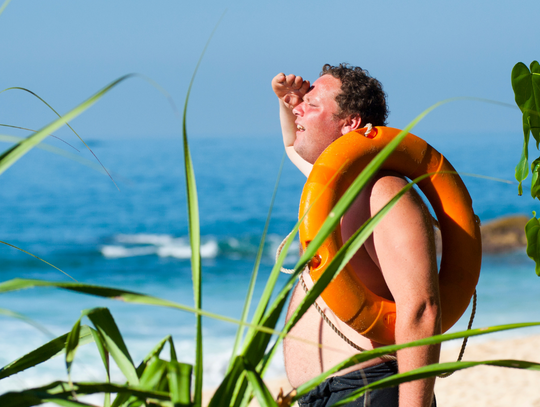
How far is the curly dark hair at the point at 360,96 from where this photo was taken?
66.9 inches

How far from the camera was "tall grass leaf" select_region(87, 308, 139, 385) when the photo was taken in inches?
31.9

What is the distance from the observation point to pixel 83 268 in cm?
1344

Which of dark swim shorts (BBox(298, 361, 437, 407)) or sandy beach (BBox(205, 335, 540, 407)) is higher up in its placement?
sandy beach (BBox(205, 335, 540, 407))

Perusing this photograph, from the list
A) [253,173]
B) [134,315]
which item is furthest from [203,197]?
[134,315]

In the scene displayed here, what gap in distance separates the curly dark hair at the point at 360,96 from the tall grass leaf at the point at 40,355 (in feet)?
3.49

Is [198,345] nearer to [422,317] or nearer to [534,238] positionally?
[422,317]

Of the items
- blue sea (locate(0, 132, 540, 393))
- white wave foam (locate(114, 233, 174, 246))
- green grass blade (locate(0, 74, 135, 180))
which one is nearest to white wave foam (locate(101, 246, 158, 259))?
blue sea (locate(0, 132, 540, 393))

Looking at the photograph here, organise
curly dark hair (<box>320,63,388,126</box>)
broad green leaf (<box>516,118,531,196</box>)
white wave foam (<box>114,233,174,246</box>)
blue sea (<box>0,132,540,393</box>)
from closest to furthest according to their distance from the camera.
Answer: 1. broad green leaf (<box>516,118,531,196</box>)
2. curly dark hair (<box>320,63,388,126</box>)
3. blue sea (<box>0,132,540,393</box>)
4. white wave foam (<box>114,233,174,246</box>)

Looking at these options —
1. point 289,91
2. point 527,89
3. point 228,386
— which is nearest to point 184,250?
point 289,91

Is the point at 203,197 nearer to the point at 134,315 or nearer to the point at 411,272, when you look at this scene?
the point at 134,315

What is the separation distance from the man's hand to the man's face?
215 mm

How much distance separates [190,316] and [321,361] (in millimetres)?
7280

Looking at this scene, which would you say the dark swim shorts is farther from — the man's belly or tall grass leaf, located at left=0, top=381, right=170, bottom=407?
tall grass leaf, located at left=0, top=381, right=170, bottom=407

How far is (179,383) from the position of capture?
0.68 metres
